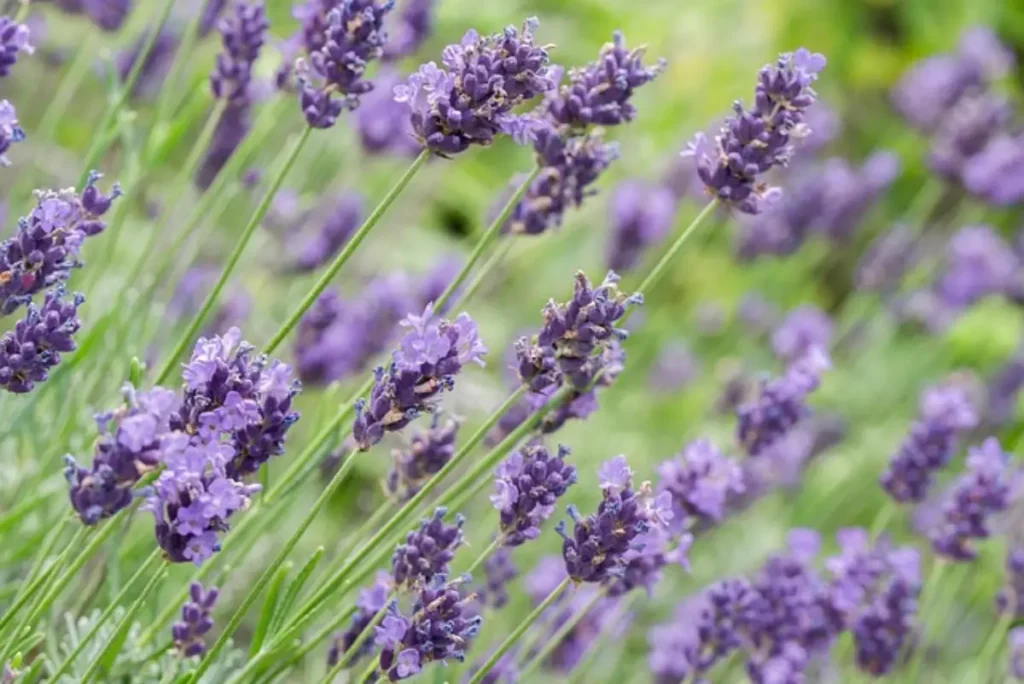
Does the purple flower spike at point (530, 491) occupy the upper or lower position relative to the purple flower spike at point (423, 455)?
upper

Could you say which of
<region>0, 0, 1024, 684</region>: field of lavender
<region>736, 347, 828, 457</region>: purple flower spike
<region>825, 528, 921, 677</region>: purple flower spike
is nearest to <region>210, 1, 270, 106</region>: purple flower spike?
<region>0, 0, 1024, 684</region>: field of lavender

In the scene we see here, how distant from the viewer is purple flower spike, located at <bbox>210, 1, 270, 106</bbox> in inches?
74.4

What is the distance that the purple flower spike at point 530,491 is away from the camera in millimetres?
1405

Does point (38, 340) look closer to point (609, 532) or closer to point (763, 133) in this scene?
point (609, 532)

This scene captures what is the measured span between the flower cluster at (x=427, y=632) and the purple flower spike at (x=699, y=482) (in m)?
0.58

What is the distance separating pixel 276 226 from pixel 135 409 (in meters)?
1.87

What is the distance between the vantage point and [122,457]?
3.80 ft

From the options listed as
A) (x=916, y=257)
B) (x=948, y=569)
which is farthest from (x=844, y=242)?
(x=948, y=569)

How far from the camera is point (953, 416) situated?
2.23m

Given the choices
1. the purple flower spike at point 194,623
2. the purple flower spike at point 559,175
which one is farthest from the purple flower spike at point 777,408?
the purple flower spike at point 194,623

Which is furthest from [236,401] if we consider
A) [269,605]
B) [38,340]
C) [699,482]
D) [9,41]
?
[699,482]

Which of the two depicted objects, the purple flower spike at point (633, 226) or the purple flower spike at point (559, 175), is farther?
Answer: the purple flower spike at point (633, 226)

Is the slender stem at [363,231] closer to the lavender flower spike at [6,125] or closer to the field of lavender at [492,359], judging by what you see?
the field of lavender at [492,359]

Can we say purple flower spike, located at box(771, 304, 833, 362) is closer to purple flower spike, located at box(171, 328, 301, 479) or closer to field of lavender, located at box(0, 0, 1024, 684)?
field of lavender, located at box(0, 0, 1024, 684)
